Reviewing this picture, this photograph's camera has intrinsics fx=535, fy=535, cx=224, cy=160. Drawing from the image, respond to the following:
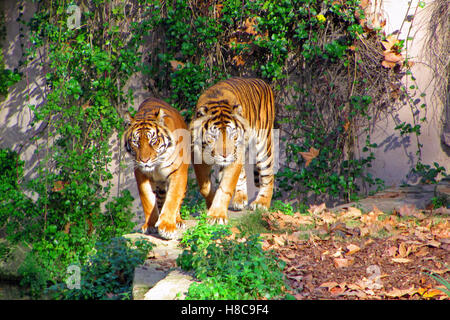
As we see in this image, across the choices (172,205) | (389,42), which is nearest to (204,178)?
(172,205)

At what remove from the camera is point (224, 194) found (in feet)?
14.9

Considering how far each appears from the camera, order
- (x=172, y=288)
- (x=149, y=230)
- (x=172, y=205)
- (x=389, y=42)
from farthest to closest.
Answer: (x=389, y=42) → (x=149, y=230) → (x=172, y=205) → (x=172, y=288)

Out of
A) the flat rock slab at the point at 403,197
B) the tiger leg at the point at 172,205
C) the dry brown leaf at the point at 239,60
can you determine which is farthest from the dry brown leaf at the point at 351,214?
the dry brown leaf at the point at 239,60

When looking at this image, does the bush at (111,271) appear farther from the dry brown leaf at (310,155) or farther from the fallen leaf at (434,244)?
the dry brown leaf at (310,155)

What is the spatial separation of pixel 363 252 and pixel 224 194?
1393 millimetres

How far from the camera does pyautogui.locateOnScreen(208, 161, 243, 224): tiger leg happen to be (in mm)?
4500

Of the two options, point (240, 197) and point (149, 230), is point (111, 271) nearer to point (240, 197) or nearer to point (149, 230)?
point (149, 230)

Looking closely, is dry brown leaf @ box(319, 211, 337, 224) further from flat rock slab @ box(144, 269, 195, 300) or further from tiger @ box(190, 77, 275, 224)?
flat rock slab @ box(144, 269, 195, 300)

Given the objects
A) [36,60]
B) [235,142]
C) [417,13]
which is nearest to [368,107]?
[417,13]

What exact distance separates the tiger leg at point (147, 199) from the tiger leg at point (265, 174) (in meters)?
1.36

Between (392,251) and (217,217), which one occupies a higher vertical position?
(217,217)

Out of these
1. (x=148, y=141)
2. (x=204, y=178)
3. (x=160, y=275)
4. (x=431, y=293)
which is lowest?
(x=431, y=293)

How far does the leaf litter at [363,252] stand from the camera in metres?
3.03
